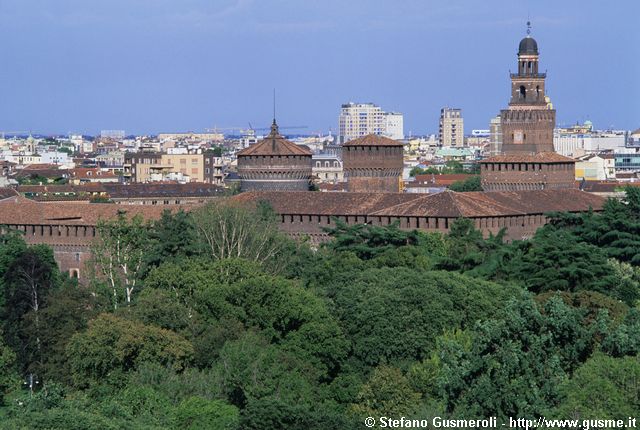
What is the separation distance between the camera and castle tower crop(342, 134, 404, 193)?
306ft

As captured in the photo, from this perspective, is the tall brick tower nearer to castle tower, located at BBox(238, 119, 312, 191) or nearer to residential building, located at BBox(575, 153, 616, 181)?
castle tower, located at BBox(238, 119, 312, 191)

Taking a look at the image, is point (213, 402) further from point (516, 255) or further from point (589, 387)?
point (516, 255)

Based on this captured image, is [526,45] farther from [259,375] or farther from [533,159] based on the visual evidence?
[259,375]

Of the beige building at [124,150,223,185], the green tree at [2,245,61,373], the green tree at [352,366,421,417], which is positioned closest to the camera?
the green tree at [352,366,421,417]

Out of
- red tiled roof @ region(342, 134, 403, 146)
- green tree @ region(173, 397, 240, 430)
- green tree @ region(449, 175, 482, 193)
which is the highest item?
red tiled roof @ region(342, 134, 403, 146)

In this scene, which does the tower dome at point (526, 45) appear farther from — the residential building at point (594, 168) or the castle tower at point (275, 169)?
the residential building at point (594, 168)

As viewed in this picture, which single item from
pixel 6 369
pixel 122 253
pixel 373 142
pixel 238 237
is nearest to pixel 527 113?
pixel 373 142

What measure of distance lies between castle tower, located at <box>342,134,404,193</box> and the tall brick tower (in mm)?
16082

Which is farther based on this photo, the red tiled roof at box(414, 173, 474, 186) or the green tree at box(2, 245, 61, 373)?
the red tiled roof at box(414, 173, 474, 186)

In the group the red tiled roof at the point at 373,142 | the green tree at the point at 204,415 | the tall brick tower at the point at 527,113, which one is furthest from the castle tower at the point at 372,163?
the green tree at the point at 204,415

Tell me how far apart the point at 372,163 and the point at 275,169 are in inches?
172

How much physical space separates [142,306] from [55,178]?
354 feet

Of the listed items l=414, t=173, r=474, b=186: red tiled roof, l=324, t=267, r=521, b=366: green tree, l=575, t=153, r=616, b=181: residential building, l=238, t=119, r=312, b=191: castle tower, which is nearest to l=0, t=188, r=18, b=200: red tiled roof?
l=238, t=119, r=312, b=191: castle tower

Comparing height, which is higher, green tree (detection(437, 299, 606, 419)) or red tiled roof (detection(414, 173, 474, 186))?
green tree (detection(437, 299, 606, 419))
